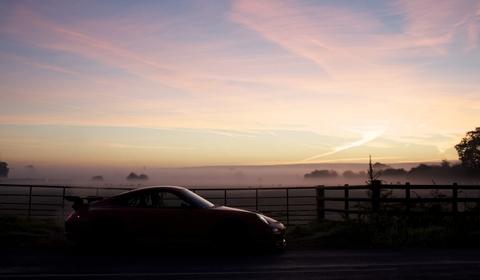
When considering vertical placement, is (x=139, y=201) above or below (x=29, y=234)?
above

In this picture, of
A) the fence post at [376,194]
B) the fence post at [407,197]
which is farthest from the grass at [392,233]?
the fence post at [376,194]

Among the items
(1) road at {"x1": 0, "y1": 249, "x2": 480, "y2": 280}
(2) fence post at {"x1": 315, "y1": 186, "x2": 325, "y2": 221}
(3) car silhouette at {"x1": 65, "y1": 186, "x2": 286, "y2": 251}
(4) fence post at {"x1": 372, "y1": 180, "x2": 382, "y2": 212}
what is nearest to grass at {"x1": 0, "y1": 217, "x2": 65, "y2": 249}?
(3) car silhouette at {"x1": 65, "y1": 186, "x2": 286, "y2": 251}

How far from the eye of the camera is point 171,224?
1181cm

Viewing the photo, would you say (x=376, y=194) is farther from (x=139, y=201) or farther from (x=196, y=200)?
(x=139, y=201)

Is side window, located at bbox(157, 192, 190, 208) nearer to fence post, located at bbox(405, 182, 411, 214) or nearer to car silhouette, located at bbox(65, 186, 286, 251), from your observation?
car silhouette, located at bbox(65, 186, 286, 251)

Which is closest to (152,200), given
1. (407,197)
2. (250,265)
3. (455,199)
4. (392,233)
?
(250,265)

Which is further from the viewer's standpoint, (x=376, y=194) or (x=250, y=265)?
(x=376, y=194)

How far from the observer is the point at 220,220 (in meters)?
11.8

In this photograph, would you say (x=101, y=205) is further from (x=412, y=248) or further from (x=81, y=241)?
(x=412, y=248)

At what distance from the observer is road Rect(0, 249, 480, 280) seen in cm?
865

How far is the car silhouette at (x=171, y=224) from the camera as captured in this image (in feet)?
38.4

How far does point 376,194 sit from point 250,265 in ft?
25.6

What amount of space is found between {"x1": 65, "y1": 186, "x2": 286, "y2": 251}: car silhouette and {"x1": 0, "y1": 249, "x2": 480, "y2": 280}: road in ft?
1.89

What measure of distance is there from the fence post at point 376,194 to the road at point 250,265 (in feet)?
14.8
